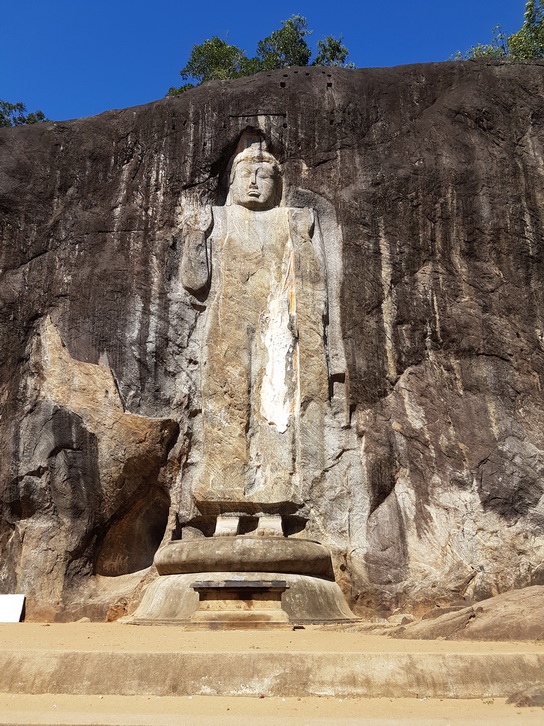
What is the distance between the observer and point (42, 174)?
10469 mm

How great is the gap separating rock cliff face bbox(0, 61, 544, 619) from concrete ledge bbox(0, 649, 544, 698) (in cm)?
353

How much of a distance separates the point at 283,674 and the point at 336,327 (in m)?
5.60

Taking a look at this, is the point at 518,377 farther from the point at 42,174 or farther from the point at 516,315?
the point at 42,174

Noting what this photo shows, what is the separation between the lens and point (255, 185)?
33.2 feet

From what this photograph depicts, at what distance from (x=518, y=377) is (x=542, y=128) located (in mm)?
3632

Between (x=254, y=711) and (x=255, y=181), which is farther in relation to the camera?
(x=255, y=181)

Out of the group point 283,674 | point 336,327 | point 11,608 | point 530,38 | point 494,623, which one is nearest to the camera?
point 283,674

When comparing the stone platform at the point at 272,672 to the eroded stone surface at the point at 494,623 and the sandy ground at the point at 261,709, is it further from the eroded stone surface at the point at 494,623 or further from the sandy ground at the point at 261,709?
the eroded stone surface at the point at 494,623

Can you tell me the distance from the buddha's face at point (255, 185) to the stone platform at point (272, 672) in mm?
6495

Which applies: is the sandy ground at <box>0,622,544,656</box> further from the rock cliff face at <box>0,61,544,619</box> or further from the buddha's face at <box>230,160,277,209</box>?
the buddha's face at <box>230,160,277,209</box>

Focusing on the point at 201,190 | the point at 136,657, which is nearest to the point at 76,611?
the point at 136,657

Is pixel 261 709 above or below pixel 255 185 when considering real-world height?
below

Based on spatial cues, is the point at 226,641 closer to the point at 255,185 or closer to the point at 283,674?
the point at 283,674

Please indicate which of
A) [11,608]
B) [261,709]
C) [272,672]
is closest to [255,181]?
[11,608]
